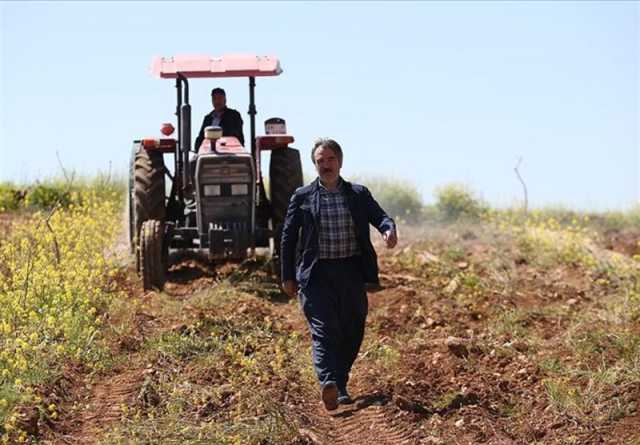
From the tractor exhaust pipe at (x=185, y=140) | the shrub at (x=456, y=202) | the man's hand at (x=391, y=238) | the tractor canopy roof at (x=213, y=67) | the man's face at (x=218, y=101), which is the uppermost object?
the tractor canopy roof at (x=213, y=67)

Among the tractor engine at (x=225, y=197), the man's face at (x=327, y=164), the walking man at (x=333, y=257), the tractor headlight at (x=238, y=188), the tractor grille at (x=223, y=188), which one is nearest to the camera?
the man's face at (x=327, y=164)

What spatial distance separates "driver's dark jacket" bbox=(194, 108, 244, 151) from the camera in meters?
12.7

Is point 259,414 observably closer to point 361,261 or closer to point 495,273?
point 361,261

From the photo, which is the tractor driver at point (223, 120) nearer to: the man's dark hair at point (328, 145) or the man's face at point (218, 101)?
the man's face at point (218, 101)

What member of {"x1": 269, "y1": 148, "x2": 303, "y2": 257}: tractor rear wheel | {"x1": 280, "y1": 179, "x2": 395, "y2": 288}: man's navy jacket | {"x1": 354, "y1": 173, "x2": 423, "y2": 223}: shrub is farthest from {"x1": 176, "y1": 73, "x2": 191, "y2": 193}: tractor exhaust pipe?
{"x1": 354, "y1": 173, "x2": 423, "y2": 223}: shrub

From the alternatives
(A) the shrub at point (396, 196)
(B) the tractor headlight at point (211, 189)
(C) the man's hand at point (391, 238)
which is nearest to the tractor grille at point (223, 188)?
(B) the tractor headlight at point (211, 189)

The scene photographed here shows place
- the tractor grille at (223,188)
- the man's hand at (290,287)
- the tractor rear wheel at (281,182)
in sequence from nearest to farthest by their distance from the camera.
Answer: the man's hand at (290,287)
the tractor grille at (223,188)
the tractor rear wheel at (281,182)

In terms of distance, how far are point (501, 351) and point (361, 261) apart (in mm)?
1727

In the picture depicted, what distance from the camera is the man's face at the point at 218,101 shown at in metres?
12.5

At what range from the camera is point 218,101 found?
12508 millimetres

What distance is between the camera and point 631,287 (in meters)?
11.9

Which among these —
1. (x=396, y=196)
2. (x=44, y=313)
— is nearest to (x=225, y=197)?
(x=44, y=313)

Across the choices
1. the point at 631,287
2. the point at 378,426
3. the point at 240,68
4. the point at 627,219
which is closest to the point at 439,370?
the point at 378,426

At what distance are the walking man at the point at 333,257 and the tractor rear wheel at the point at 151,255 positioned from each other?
4411 mm
